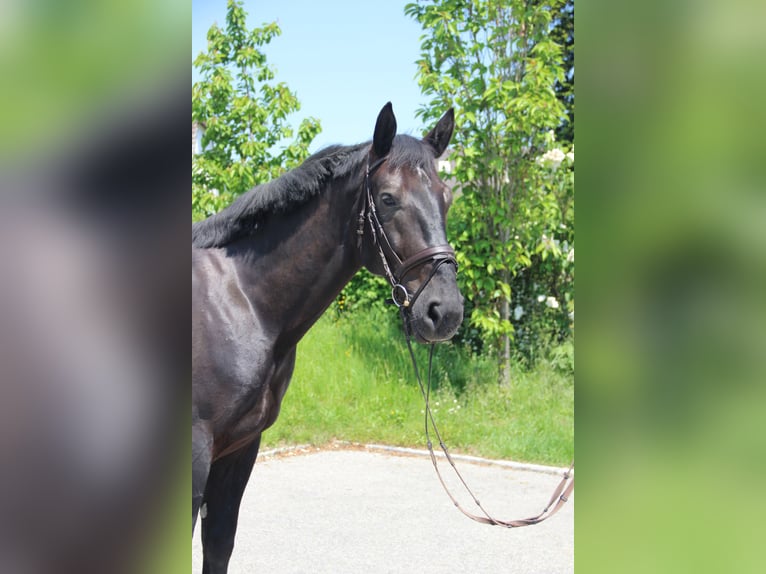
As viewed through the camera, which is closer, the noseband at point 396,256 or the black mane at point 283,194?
the noseband at point 396,256

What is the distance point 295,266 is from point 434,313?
1.87 ft

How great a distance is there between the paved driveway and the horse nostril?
84.6 inches

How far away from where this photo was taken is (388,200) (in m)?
2.52

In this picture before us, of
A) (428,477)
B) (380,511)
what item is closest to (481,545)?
(380,511)

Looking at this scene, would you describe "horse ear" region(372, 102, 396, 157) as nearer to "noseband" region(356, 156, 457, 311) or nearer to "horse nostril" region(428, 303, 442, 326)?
"noseband" region(356, 156, 457, 311)

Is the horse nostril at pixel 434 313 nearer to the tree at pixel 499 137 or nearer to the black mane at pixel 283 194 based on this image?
the black mane at pixel 283 194

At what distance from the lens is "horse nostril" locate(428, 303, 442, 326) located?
2.44 metres

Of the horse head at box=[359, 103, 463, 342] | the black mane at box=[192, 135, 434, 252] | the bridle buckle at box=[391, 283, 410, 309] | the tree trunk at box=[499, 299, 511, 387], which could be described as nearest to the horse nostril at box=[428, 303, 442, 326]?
the horse head at box=[359, 103, 463, 342]

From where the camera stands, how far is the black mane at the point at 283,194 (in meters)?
2.59
